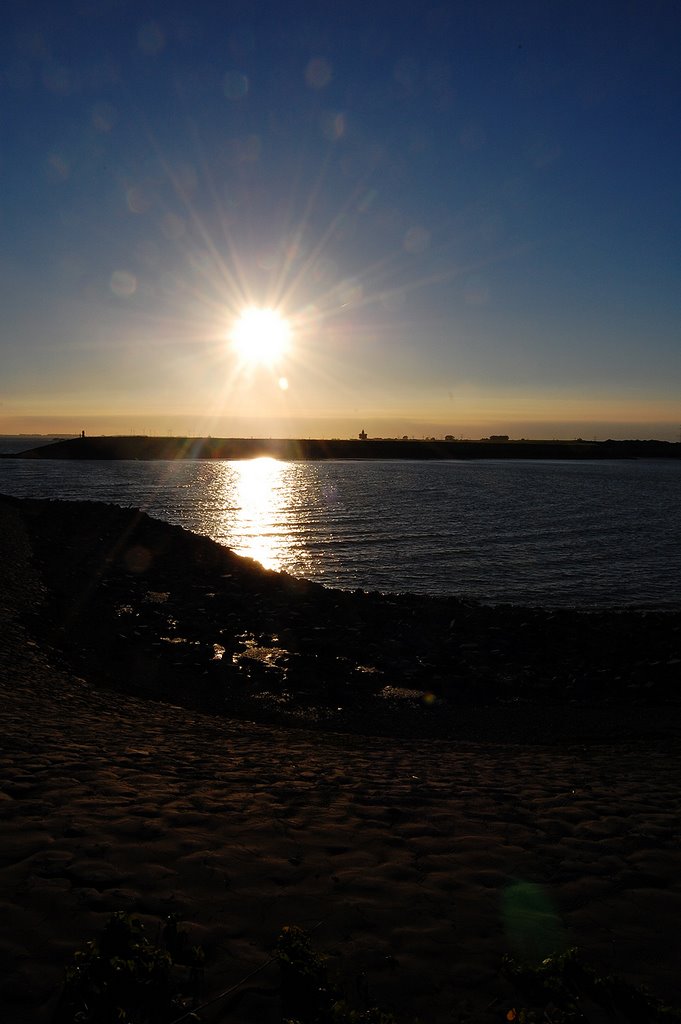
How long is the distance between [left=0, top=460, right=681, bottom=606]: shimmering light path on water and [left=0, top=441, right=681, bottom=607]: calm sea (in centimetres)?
8

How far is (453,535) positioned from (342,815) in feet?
107

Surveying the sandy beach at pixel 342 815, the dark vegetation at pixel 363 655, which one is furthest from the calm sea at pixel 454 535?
the sandy beach at pixel 342 815

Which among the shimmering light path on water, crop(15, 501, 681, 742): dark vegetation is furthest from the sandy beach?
the shimmering light path on water

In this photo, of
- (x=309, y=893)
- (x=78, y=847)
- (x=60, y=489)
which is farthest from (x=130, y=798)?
(x=60, y=489)

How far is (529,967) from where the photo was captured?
4.30 m

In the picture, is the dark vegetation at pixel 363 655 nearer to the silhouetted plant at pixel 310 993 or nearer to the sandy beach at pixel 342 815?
the sandy beach at pixel 342 815

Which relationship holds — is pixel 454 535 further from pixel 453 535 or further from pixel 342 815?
pixel 342 815

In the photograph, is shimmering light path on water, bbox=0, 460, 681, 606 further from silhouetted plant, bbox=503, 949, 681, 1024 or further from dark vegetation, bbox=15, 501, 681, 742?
silhouetted plant, bbox=503, 949, 681, 1024

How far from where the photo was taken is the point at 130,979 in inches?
153

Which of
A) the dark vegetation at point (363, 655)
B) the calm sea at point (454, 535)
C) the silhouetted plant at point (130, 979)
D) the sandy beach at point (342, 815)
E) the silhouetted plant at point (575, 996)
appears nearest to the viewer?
the silhouetted plant at point (130, 979)

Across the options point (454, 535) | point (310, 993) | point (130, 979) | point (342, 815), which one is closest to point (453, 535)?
point (454, 535)

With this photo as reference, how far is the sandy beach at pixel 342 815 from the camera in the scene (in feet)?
14.4

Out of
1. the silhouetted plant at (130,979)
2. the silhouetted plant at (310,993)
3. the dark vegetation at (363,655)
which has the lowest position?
the dark vegetation at (363,655)

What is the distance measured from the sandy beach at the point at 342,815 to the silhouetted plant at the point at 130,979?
14cm
